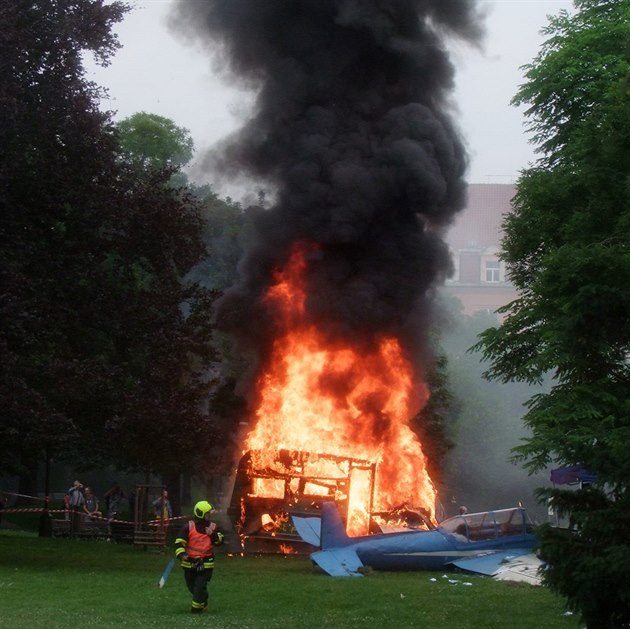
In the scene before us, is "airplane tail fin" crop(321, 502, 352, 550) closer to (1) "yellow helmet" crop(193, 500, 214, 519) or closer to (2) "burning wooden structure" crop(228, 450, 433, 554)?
(2) "burning wooden structure" crop(228, 450, 433, 554)

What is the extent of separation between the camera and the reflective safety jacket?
593 inches

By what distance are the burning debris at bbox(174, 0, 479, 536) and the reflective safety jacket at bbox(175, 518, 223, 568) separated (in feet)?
34.7

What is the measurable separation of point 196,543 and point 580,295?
653 centimetres

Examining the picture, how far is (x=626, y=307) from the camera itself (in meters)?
12.4

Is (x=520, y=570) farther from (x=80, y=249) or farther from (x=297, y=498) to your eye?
(x=80, y=249)

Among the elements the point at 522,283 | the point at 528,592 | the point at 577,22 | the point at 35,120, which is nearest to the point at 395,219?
the point at 522,283

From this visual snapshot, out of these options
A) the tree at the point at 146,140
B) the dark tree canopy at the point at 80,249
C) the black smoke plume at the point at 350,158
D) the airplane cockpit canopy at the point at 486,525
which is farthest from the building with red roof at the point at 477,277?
the dark tree canopy at the point at 80,249

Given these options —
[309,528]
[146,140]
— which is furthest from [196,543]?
[146,140]

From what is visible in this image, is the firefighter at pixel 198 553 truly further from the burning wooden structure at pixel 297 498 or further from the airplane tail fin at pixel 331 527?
the burning wooden structure at pixel 297 498

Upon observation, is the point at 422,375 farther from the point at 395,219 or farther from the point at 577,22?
the point at 577,22

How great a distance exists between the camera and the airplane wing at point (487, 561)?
21.2m

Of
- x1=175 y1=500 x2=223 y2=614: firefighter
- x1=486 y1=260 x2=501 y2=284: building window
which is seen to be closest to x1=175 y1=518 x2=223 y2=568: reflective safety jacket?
x1=175 y1=500 x2=223 y2=614: firefighter

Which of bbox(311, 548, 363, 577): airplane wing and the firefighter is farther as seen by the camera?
bbox(311, 548, 363, 577): airplane wing

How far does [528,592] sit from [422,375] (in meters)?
12.2
